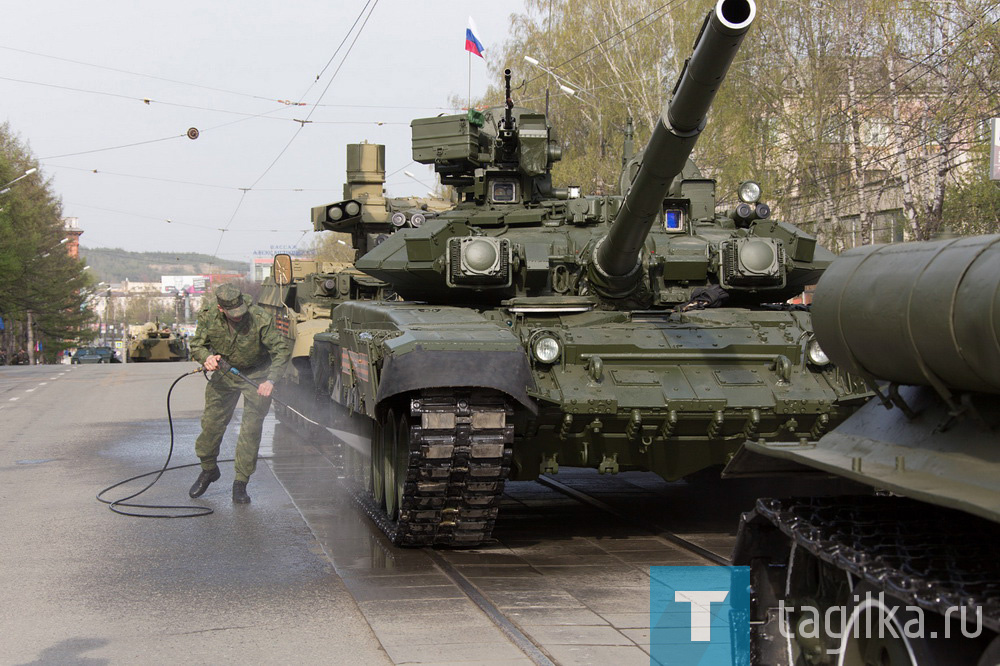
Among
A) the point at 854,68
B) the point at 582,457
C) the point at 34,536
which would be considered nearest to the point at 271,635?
the point at 582,457

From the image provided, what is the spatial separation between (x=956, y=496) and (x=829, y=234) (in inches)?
979

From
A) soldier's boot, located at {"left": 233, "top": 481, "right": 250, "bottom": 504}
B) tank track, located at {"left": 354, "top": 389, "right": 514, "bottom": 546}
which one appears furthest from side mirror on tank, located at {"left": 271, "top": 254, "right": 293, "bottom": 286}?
tank track, located at {"left": 354, "top": 389, "right": 514, "bottom": 546}

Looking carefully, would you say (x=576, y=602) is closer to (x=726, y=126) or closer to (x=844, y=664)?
(x=844, y=664)

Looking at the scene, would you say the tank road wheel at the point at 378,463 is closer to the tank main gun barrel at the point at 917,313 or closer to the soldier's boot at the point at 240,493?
the soldier's boot at the point at 240,493

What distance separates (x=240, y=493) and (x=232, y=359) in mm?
1194

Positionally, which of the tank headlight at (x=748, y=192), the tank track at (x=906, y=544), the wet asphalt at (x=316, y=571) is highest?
the tank headlight at (x=748, y=192)

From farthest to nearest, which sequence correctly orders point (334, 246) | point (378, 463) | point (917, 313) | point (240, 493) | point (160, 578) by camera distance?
1. point (334, 246)
2. point (240, 493)
3. point (378, 463)
4. point (160, 578)
5. point (917, 313)

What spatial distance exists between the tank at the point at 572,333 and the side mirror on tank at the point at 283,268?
18.4 ft

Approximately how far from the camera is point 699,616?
7.09 m

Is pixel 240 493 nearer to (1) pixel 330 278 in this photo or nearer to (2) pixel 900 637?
(1) pixel 330 278

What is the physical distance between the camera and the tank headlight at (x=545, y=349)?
8859 millimetres

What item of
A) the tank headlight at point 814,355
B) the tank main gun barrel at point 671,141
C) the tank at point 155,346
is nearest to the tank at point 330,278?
the tank main gun barrel at point 671,141

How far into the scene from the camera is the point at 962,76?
2197 cm

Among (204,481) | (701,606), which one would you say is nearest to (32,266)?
(204,481)
